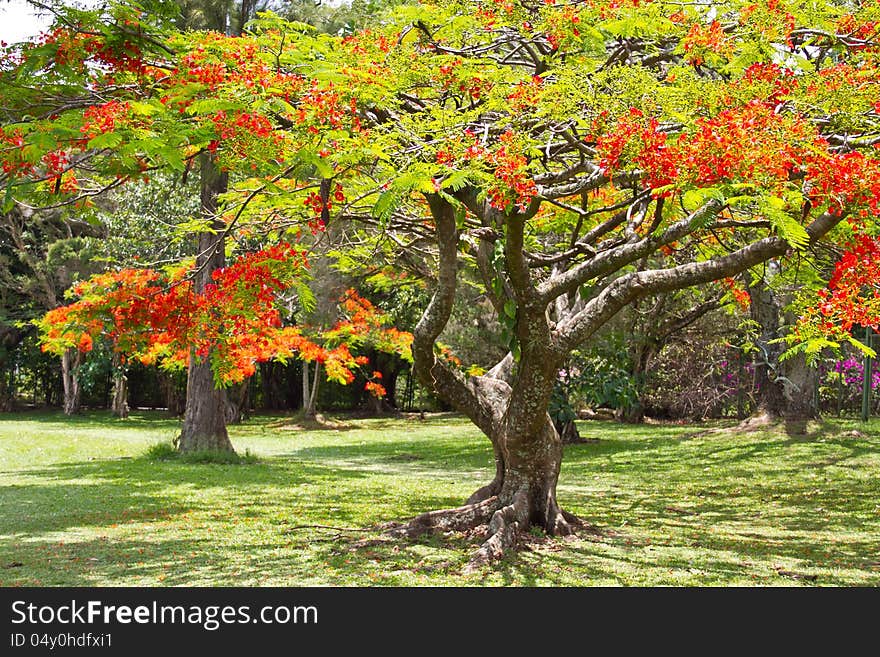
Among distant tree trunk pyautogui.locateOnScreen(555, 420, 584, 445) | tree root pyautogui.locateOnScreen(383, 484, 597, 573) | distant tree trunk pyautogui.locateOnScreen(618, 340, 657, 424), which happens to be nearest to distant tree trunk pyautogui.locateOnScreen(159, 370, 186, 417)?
distant tree trunk pyautogui.locateOnScreen(618, 340, 657, 424)

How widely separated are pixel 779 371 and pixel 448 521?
1087cm

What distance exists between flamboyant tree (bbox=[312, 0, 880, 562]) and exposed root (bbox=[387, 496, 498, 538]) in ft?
0.06

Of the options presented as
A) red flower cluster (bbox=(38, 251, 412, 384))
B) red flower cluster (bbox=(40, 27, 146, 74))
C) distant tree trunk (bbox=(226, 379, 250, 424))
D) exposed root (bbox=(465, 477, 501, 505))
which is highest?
red flower cluster (bbox=(40, 27, 146, 74))

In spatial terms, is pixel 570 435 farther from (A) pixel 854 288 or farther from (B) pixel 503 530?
(A) pixel 854 288

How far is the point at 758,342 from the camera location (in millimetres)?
16922

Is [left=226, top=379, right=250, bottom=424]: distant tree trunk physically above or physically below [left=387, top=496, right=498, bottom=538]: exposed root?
above

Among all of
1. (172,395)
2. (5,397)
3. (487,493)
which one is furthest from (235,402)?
(487,493)

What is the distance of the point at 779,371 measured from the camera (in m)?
16.7

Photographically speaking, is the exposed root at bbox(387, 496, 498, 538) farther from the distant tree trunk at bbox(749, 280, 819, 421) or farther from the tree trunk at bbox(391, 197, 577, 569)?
the distant tree trunk at bbox(749, 280, 819, 421)

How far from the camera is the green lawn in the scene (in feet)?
21.5

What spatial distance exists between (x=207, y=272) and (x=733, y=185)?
33.8 feet

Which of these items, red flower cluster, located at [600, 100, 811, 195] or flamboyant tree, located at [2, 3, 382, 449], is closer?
flamboyant tree, located at [2, 3, 382, 449]

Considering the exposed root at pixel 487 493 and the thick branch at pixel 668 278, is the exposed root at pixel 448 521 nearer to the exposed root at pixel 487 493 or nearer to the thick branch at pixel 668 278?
the exposed root at pixel 487 493

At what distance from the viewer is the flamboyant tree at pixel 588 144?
6363 mm
